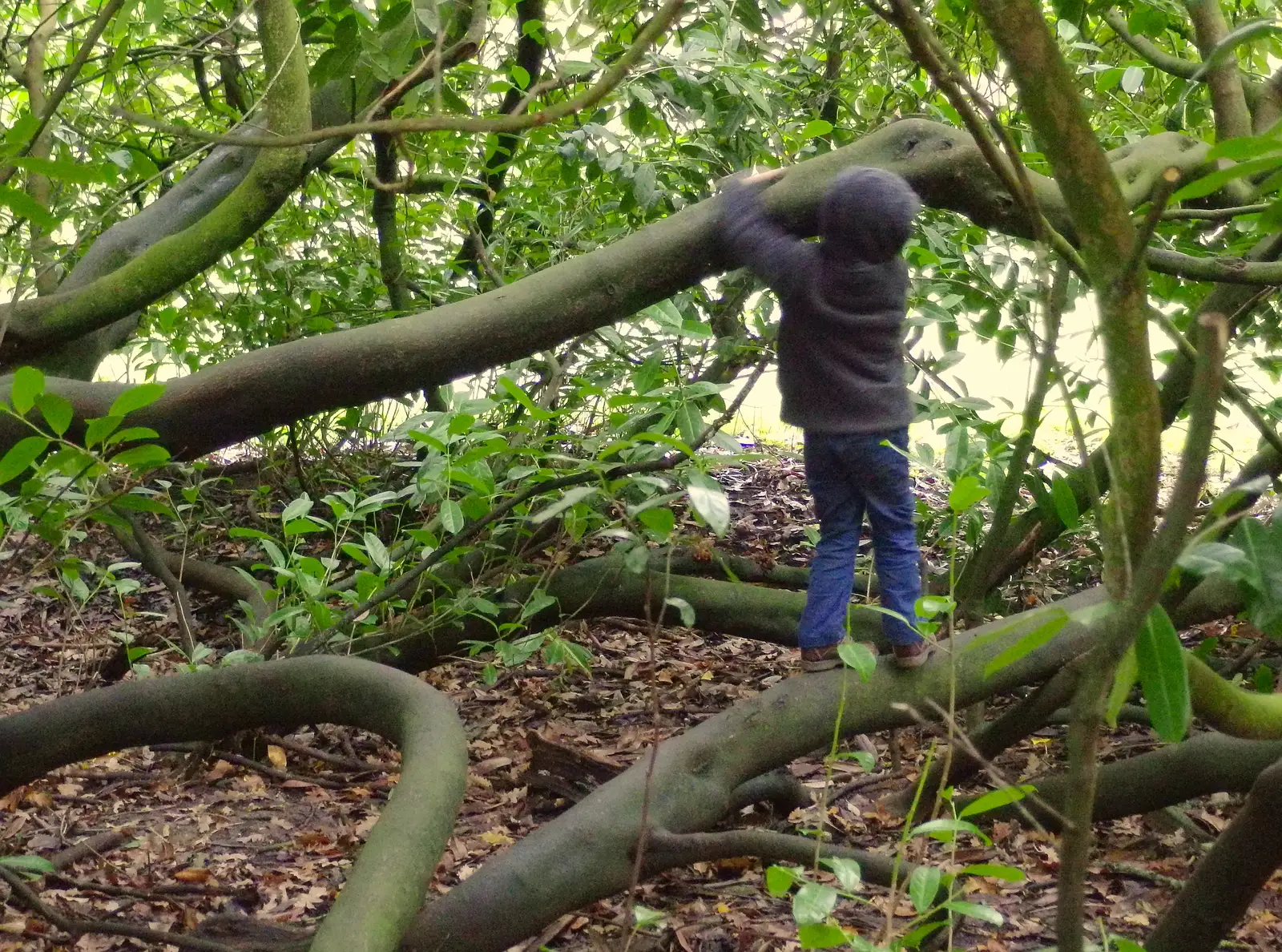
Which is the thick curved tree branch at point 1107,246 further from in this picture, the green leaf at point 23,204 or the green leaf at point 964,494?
the green leaf at point 23,204

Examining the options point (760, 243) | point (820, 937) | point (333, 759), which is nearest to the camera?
point (820, 937)

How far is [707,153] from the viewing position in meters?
4.15

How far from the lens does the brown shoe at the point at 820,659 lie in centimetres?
298

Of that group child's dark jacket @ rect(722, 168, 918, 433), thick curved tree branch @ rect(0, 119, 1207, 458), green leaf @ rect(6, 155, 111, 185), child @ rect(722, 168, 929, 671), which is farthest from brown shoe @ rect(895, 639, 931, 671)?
green leaf @ rect(6, 155, 111, 185)

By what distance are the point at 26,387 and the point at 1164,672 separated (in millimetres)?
2057

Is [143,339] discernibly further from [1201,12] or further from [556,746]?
[1201,12]

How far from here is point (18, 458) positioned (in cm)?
210

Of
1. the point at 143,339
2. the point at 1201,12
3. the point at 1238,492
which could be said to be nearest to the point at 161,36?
the point at 143,339

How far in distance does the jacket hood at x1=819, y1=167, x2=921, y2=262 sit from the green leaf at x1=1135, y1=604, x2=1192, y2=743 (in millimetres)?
1851

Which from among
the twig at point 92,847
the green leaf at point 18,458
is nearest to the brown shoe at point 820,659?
the green leaf at point 18,458

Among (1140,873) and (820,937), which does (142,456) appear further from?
(1140,873)

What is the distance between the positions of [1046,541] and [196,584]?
153 inches

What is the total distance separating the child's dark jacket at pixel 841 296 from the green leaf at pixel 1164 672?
1.87 meters

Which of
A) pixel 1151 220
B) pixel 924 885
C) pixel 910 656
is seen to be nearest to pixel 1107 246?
pixel 1151 220
